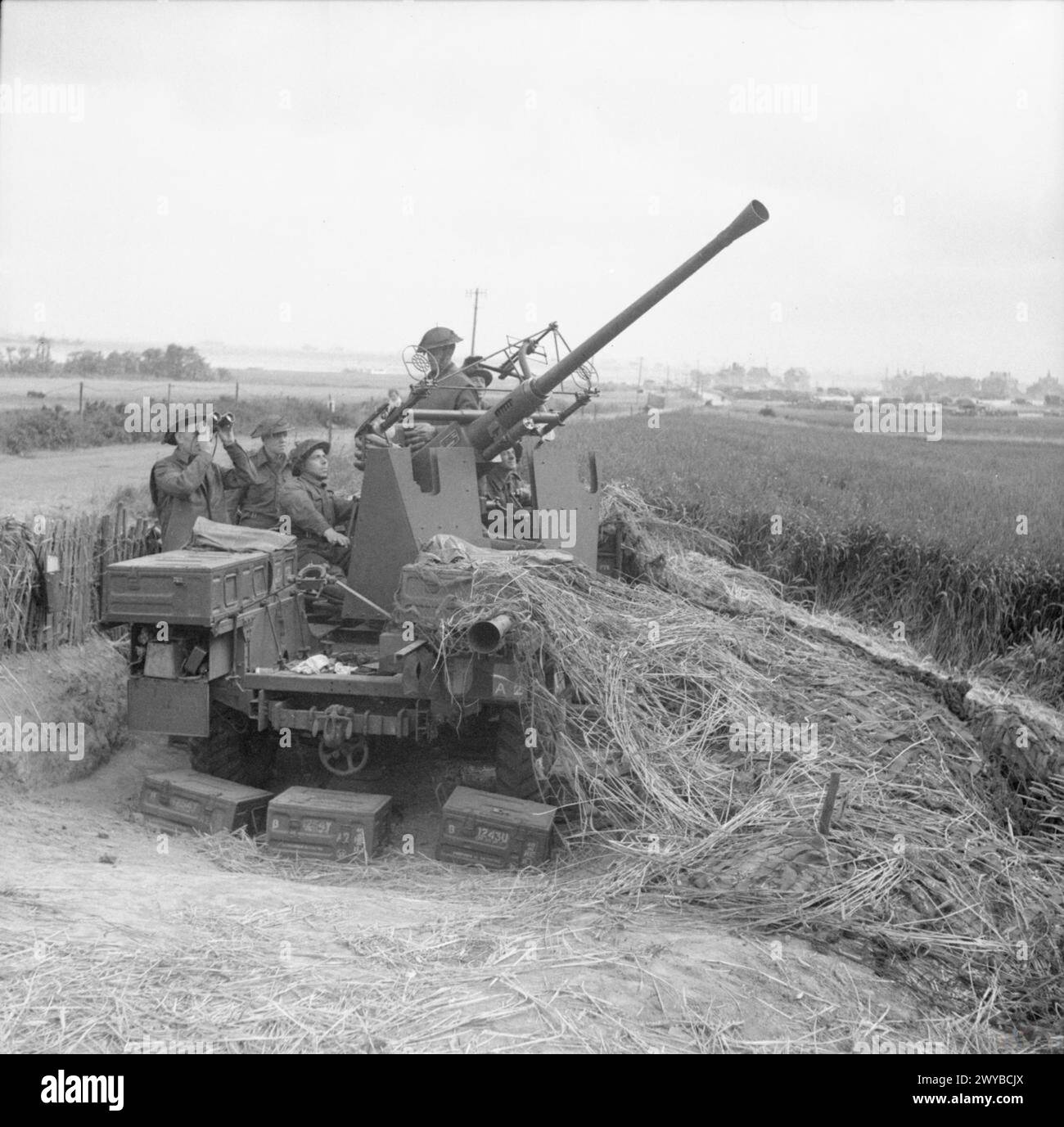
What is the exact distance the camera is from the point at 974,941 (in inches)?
195

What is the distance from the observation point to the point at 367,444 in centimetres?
819

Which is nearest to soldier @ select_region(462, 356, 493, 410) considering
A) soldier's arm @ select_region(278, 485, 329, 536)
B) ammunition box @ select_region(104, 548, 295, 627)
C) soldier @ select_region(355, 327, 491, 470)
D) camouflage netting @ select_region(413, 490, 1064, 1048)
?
soldier @ select_region(355, 327, 491, 470)

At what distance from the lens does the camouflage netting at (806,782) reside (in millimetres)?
4992

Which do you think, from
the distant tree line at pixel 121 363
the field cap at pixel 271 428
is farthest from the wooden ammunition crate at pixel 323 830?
the distant tree line at pixel 121 363

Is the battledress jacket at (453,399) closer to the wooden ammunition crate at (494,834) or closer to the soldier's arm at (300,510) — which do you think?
the soldier's arm at (300,510)

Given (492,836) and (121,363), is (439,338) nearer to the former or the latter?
(492,836)

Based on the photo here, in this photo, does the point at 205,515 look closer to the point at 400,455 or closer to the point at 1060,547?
the point at 400,455

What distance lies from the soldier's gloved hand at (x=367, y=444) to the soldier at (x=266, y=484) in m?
0.86

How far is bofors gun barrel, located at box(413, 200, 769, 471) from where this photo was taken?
22.6 feet

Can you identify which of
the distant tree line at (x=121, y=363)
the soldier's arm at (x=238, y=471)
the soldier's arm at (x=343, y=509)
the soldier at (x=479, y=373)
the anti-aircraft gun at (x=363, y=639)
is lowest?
the anti-aircraft gun at (x=363, y=639)

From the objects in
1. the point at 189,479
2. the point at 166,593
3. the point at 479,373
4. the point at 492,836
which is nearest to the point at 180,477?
the point at 189,479

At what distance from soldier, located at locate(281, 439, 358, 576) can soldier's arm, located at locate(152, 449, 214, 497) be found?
2.38 ft

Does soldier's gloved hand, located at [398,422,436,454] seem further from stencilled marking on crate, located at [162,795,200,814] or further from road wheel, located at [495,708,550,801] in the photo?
stencilled marking on crate, located at [162,795,200,814]

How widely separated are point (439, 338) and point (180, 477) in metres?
Answer: 2.15
